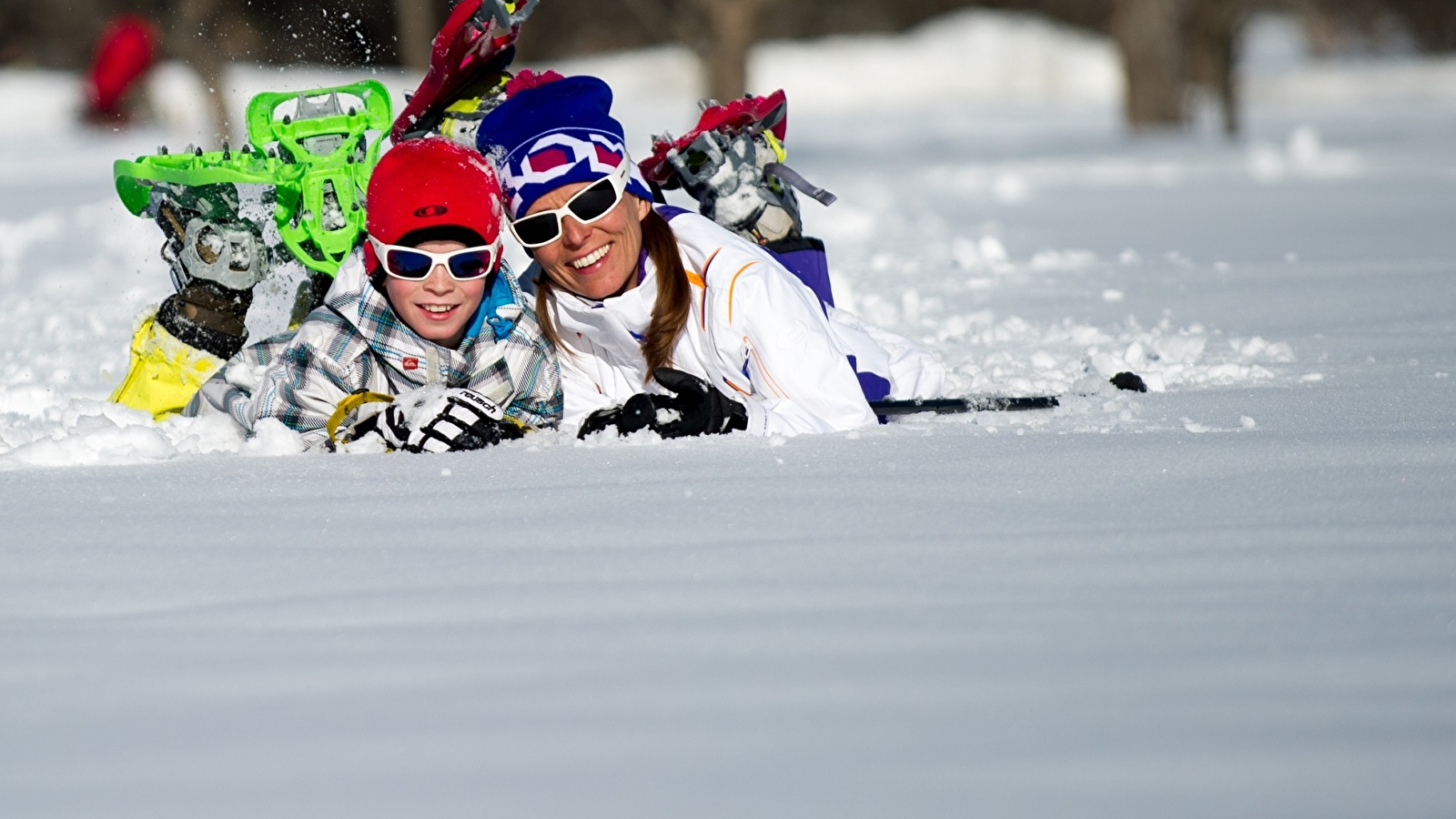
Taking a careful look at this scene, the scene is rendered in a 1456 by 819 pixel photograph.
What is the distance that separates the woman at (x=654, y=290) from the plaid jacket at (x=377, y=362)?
0.12 metres

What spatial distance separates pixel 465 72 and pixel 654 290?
81cm

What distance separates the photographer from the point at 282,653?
191 cm

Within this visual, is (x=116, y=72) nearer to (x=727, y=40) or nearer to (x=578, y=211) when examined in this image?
(x=727, y=40)

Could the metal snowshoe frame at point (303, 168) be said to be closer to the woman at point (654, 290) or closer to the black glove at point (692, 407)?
the woman at point (654, 290)

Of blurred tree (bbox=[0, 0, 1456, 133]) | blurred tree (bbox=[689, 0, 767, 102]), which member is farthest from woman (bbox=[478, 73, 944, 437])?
blurred tree (bbox=[0, 0, 1456, 133])

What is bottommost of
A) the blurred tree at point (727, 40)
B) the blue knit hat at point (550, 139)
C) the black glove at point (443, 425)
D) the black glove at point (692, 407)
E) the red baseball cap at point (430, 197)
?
the blurred tree at point (727, 40)

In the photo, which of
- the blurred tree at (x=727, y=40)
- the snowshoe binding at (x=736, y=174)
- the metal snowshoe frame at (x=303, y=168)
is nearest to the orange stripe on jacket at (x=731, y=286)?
the snowshoe binding at (x=736, y=174)

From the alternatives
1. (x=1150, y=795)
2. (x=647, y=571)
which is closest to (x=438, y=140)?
(x=647, y=571)

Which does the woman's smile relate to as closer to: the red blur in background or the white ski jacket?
the white ski jacket

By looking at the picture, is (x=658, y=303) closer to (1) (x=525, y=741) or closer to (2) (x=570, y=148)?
(2) (x=570, y=148)

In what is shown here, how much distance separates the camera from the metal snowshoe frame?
3684mm

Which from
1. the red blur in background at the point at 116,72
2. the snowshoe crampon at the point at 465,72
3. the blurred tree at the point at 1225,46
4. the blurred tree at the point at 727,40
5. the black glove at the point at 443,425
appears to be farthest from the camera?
the red blur in background at the point at 116,72

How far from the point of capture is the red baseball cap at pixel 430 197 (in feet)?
10.4

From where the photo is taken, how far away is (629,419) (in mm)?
3213
